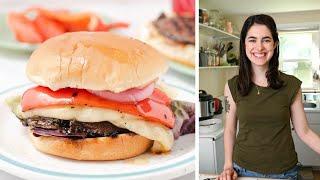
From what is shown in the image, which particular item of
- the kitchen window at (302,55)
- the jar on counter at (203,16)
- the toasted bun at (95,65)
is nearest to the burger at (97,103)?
the toasted bun at (95,65)

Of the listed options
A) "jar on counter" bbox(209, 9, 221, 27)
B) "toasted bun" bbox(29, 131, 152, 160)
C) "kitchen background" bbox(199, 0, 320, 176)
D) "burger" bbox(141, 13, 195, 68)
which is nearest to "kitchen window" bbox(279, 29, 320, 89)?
"kitchen background" bbox(199, 0, 320, 176)

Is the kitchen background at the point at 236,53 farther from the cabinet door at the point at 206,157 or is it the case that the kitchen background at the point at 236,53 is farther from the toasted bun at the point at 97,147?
the toasted bun at the point at 97,147

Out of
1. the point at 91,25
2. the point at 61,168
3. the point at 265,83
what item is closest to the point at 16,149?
the point at 61,168

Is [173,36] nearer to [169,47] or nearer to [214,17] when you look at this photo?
[169,47]

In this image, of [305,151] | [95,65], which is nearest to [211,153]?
[305,151]

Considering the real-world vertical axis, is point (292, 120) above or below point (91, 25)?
below

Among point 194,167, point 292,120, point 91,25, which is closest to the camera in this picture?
point 292,120

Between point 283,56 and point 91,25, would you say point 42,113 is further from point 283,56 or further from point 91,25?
point 283,56
